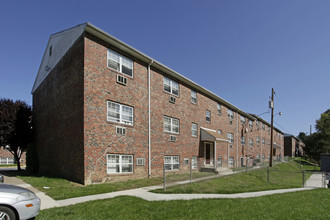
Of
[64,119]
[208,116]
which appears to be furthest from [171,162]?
[64,119]

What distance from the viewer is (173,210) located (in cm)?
652

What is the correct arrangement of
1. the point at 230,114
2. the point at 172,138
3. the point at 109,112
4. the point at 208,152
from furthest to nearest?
the point at 230,114, the point at 208,152, the point at 172,138, the point at 109,112

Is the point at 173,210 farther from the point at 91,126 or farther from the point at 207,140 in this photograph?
the point at 207,140

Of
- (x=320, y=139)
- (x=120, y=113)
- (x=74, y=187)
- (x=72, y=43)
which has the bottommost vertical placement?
(x=320, y=139)

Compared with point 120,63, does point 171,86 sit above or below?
below

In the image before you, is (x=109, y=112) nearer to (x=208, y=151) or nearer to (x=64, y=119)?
(x=64, y=119)

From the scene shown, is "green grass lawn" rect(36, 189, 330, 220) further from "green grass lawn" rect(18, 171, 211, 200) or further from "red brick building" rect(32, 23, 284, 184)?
"red brick building" rect(32, 23, 284, 184)

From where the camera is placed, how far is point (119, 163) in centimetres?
1285

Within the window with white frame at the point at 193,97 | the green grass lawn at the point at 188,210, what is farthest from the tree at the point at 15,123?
the green grass lawn at the point at 188,210

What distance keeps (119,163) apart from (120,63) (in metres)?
5.98

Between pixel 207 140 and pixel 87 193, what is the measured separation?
13607 mm

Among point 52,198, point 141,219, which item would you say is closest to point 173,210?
point 141,219

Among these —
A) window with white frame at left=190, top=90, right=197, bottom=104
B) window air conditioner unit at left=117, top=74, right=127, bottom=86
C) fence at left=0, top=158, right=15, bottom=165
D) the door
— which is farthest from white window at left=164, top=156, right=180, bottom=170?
fence at left=0, top=158, right=15, bottom=165

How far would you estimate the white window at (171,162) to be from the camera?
16.6 meters
